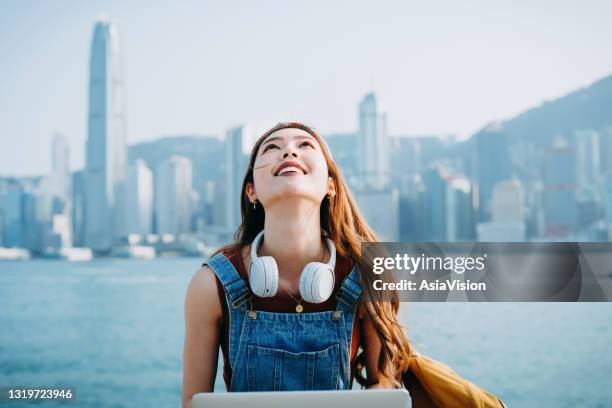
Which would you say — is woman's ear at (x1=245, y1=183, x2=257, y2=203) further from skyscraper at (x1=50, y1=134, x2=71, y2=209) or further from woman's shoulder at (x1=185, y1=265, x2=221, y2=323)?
skyscraper at (x1=50, y1=134, x2=71, y2=209)

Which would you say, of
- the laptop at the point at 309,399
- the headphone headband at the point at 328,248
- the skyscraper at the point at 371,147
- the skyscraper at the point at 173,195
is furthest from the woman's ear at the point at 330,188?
the skyscraper at the point at 173,195

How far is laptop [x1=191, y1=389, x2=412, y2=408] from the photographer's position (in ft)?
4.05

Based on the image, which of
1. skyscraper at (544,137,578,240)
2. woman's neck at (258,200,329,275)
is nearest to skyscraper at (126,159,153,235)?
skyscraper at (544,137,578,240)

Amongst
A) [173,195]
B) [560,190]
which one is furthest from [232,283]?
[173,195]

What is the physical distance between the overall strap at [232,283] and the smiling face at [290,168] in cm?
19

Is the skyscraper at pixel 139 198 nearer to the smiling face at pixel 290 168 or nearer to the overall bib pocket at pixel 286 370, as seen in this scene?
the smiling face at pixel 290 168

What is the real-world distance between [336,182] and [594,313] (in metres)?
13.3

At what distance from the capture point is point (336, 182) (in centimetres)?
172

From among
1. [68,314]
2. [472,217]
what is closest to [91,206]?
[68,314]

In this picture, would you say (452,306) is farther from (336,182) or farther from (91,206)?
(336,182)

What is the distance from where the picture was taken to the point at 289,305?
5.24 ft

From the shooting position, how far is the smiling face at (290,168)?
1588mm

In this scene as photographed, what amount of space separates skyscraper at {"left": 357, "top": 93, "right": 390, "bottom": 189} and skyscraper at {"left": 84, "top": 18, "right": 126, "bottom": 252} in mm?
7279

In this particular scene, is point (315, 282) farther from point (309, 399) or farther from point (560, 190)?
point (560, 190)
